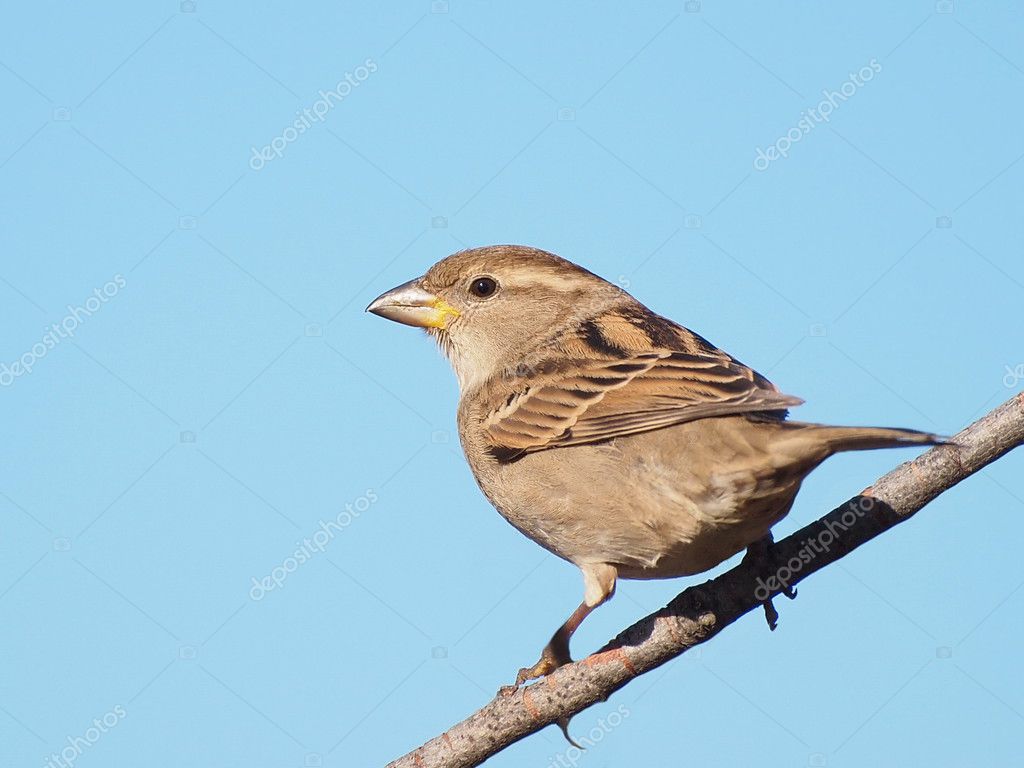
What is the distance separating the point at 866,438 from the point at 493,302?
10.6ft

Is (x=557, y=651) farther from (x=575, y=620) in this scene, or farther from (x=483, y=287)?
(x=483, y=287)

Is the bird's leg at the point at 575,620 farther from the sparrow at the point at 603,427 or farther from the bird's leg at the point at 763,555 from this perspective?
the bird's leg at the point at 763,555

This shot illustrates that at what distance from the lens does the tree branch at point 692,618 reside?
4887 millimetres

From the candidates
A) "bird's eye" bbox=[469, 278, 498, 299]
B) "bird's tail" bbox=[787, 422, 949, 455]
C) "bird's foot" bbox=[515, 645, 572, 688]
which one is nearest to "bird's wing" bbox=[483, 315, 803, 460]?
"bird's tail" bbox=[787, 422, 949, 455]

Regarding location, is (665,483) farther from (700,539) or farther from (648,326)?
(648,326)

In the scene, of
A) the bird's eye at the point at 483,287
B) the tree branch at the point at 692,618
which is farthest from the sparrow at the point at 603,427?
the tree branch at the point at 692,618

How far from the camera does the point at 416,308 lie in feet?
24.2

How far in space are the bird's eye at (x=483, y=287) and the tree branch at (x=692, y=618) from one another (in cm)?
273

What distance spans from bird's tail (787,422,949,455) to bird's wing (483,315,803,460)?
0.37m

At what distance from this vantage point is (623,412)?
5812 mm

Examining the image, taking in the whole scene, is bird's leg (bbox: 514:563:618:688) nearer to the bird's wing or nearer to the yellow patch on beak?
the bird's wing

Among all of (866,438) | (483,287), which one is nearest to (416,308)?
(483,287)

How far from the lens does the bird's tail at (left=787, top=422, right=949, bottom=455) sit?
168 inches

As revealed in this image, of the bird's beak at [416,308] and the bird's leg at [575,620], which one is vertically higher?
the bird's beak at [416,308]
